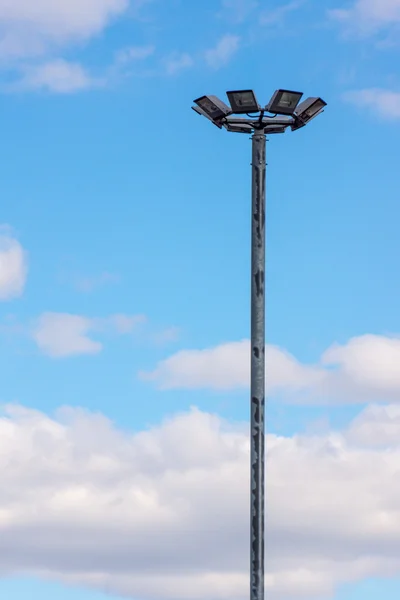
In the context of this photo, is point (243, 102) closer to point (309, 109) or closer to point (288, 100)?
point (288, 100)

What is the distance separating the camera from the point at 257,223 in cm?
2617

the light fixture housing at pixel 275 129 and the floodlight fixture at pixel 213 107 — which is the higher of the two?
the floodlight fixture at pixel 213 107

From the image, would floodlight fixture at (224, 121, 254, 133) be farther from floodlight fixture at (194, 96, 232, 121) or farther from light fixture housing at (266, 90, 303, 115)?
light fixture housing at (266, 90, 303, 115)

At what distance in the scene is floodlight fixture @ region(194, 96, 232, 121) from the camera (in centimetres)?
2605

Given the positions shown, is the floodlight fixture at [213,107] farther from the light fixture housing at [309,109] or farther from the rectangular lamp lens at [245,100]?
the light fixture housing at [309,109]

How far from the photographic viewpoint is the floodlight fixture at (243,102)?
84.0 ft

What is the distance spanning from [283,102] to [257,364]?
4.85 m

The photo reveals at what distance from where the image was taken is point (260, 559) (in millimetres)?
24688

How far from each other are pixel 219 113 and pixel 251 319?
12.7 ft

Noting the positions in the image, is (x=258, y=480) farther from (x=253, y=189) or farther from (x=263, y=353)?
(x=253, y=189)

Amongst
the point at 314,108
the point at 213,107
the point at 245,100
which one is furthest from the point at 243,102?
the point at 314,108

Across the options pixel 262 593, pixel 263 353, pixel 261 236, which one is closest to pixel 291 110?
pixel 261 236

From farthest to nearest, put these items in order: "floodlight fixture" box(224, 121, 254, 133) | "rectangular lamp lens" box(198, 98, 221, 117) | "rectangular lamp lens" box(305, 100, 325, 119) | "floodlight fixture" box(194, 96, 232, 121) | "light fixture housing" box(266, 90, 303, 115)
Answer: "rectangular lamp lens" box(305, 100, 325, 119), "floodlight fixture" box(224, 121, 254, 133), "rectangular lamp lens" box(198, 98, 221, 117), "floodlight fixture" box(194, 96, 232, 121), "light fixture housing" box(266, 90, 303, 115)

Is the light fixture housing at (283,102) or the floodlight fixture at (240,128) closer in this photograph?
the light fixture housing at (283,102)
